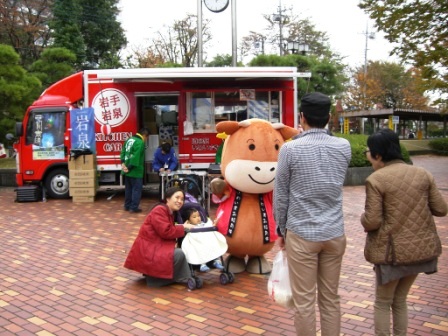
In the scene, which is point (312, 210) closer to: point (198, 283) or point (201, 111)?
point (198, 283)

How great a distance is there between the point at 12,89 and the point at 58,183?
5.08 metres

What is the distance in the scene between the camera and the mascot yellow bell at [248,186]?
5.32 metres

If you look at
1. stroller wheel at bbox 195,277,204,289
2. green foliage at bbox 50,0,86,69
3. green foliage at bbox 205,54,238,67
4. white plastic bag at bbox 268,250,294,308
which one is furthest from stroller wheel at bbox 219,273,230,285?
green foliage at bbox 205,54,238,67

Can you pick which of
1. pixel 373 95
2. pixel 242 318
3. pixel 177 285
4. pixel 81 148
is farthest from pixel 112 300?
pixel 373 95

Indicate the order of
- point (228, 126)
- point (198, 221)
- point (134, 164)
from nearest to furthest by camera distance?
1. point (228, 126)
2. point (198, 221)
3. point (134, 164)

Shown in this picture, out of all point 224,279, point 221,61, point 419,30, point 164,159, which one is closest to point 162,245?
point 224,279

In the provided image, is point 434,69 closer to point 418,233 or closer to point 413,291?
point 413,291

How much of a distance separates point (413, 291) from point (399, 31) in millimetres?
9673

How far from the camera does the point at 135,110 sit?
1099 centimetres

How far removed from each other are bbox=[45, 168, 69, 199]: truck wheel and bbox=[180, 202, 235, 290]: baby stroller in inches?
278

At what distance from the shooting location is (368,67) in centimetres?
4350

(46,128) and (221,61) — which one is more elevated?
(221,61)

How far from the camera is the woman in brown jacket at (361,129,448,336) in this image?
128 inches

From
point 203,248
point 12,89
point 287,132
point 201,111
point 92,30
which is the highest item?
point 92,30
